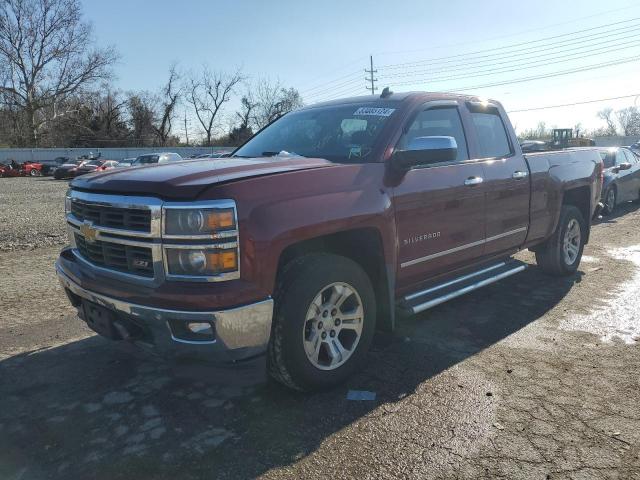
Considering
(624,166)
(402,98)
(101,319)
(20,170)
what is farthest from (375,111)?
(20,170)

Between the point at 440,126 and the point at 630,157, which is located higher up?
the point at 440,126

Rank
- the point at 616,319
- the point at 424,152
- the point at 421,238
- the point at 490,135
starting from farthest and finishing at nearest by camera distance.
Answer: the point at 490,135
the point at 616,319
the point at 421,238
the point at 424,152

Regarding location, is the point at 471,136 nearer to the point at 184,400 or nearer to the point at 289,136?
the point at 289,136

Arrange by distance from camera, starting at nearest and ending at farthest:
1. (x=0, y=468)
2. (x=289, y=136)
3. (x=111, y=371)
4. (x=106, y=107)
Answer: (x=0, y=468), (x=111, y=371), (x=289, y=136), (x=106, y=107)

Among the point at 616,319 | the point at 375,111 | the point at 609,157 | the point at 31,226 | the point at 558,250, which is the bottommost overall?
the point at 616,319

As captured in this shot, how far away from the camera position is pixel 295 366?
3.17 metres

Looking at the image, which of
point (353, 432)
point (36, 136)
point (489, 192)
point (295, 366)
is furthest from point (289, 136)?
point (36, 136)

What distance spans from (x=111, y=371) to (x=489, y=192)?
3.42 metres

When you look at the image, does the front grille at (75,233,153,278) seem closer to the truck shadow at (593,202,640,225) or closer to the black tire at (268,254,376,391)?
the black tire at (268,254,376,391)

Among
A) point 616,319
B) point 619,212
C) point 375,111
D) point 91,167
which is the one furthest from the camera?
point 91,167

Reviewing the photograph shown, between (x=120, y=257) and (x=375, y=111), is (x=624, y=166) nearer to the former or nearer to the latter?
(x=375, y=111)

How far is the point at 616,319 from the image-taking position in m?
4.85

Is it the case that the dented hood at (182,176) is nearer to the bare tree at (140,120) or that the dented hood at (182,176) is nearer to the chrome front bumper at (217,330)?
the chrome front bumper at (217,330)

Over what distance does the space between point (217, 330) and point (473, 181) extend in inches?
103
